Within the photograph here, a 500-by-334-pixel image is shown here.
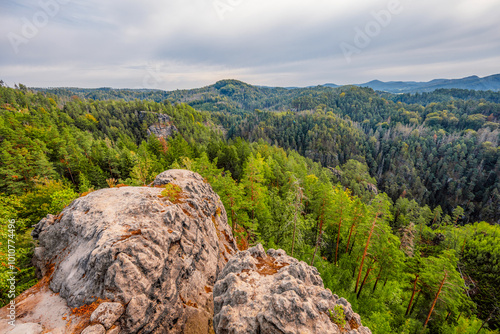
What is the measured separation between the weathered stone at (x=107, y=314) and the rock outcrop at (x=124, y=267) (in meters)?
0.04

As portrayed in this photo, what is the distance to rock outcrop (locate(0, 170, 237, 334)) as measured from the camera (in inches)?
427

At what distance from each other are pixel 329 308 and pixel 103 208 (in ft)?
55.5

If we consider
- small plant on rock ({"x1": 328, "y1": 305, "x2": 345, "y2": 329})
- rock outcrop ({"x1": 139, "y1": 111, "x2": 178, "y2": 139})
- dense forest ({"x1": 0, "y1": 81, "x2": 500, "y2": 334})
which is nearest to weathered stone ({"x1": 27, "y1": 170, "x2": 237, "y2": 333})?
dense forest ({"x1": 0, "y1": 81, "x2": 500, "y2": 334})

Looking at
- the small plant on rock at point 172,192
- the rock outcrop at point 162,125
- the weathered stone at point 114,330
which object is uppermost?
the small plant on rock at point 172,192

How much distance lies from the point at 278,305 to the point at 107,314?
29.4 feet

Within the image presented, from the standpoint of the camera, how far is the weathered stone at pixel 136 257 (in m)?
11.3

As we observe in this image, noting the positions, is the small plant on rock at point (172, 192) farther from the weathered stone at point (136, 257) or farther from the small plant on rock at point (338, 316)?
the small plant on rock at point (338, 316)

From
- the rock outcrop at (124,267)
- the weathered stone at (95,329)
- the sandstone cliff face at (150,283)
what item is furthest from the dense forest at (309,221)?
the weathered stone at (95,329)

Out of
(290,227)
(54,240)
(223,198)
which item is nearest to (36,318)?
(54,240)

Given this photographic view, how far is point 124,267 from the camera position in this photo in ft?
38.1

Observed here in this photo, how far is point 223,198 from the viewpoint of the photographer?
28.2 meters

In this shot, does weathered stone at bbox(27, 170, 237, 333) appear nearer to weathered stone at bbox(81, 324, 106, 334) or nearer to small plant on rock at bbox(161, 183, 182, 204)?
weathered stone at bbox(81, 324, 106, 334)

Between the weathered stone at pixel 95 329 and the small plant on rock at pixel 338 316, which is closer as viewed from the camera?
the weathered stone at pixel 95 329

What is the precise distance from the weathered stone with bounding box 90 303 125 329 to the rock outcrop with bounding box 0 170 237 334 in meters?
0.04
